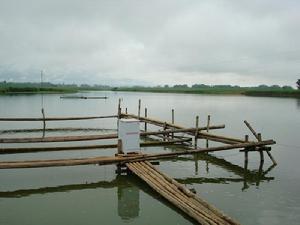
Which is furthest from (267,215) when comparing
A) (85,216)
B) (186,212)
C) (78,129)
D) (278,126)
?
(278,126)

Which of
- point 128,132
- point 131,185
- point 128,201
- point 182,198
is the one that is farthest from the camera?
point 128,132

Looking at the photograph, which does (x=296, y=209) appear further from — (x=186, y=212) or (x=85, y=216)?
(x=85, y=216)

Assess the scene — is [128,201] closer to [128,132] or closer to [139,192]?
[139,192]

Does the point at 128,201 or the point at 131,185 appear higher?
the point at 131,185

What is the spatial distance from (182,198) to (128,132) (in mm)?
4282

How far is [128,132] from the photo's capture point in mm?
13203

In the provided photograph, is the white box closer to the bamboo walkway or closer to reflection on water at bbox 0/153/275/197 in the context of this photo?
the bamboo walkway

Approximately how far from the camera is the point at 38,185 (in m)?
12.4

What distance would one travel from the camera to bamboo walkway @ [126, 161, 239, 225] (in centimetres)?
807

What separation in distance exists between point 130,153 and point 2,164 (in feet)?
14.1

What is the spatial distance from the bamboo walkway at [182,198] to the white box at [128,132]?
0.80m

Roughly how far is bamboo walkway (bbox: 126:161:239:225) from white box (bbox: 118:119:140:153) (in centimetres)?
80

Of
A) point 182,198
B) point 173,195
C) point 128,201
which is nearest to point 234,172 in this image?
point 128,201

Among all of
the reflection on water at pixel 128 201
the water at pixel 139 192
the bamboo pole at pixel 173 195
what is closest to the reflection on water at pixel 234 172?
the water at pixel 139 192
